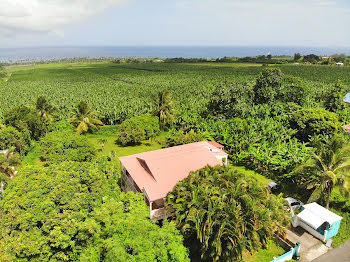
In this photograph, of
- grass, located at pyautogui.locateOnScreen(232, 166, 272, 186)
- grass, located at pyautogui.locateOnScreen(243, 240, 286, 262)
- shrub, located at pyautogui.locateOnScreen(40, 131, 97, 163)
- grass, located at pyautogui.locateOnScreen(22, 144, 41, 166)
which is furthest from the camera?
grass, located at pyautogui.locateOnScreen(22, 144, 41, 166)

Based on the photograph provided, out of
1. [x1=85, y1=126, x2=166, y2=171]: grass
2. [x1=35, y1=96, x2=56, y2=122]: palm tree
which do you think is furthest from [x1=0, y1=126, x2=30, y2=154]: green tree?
[x1=85, y1=126, x2=166, y2=171]: grass

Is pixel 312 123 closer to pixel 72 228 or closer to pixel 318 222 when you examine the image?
pixel 318 222

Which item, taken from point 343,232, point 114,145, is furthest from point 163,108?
point 343,232

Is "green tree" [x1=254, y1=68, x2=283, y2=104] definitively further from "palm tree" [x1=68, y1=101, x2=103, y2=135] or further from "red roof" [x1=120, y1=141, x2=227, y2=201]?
"palm tree" [x1=68, y1=101, x2=103, y2=135]

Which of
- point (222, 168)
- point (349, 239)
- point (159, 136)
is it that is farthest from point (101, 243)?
point (159, 136)

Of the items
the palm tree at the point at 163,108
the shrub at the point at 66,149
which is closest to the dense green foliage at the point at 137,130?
the palm tree at the point at 163,108
